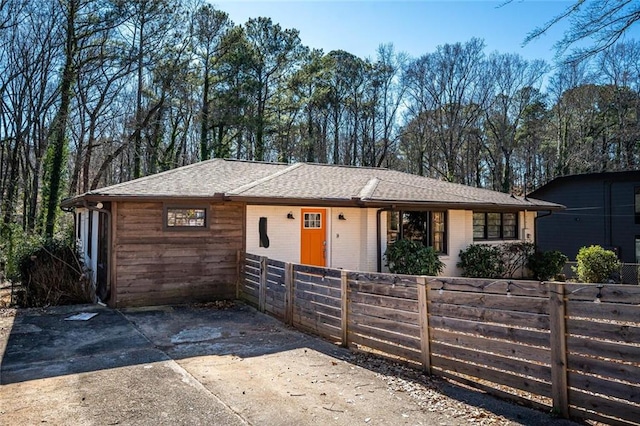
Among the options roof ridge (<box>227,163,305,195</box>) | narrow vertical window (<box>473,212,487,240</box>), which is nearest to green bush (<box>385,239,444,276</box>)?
narrow vertical window (<box>473,212,487,240</box>)

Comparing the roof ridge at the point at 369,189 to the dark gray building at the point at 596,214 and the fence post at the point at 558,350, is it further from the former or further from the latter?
the dark gray building at the point at 596,214

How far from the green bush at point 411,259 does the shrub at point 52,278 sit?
6.85 m

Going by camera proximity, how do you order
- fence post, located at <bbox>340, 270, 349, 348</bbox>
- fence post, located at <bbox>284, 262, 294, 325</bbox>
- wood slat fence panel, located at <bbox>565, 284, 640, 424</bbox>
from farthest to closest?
fence post, located at <bbox>284, 262, 294, 325</bbox> → fence post, located at <bbox>340, 270, 349, 348</bbox> → wood slat fence panel, located at <bbox>565, 284, 640, 424</bbox>

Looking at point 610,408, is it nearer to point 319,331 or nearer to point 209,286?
point 319,331

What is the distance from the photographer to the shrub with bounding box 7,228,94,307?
8.59 metres

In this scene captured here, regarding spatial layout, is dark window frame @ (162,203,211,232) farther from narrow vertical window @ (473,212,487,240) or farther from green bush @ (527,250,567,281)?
green bush @ (527,250,567,281)

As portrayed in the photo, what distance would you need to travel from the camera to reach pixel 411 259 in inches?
403

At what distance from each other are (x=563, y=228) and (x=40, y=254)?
20.0m

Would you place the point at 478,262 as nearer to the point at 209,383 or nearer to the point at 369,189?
the point at 369,189

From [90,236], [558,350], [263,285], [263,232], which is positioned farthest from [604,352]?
[90,236]

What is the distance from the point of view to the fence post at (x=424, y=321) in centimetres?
453

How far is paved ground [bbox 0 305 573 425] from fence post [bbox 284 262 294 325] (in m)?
0.36

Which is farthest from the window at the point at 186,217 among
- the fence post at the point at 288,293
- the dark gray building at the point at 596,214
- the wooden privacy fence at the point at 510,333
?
the dark gray building at the point at 596,214

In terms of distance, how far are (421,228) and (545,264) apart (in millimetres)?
4386
